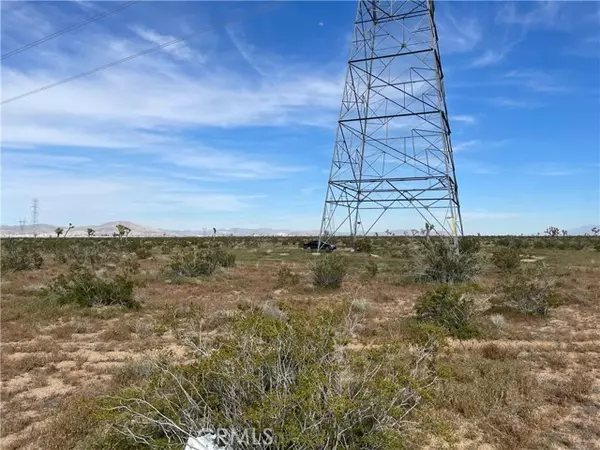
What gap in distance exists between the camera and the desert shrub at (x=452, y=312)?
9898 mm

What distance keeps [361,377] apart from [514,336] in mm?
6836

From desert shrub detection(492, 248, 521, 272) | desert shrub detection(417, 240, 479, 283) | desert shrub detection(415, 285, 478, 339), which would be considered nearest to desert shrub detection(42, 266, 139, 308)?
desert shrub detection(415, 285, 478, 339)

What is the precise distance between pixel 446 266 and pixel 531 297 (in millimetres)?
5494

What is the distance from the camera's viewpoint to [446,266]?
58.0 ft

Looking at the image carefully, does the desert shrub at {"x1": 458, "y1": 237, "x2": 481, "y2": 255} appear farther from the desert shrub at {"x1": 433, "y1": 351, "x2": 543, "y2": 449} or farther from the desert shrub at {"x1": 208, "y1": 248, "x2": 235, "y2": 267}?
the desert shrub at {"x1": 433, "y1": 351, "x2": 543, "y2": 449}

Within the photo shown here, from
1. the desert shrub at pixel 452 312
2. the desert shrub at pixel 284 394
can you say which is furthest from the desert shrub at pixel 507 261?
the desert shrub at pixel 284 394

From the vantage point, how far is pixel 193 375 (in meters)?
4.59

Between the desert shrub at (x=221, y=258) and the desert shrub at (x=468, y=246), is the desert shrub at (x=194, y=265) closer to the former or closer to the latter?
the desert shrub at (x=221, y=258)

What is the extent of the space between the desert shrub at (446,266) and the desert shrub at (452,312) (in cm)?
651

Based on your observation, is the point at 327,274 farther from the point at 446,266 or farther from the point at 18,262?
the point at 18,262

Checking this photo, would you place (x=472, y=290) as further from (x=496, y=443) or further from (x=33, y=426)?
(x=33, y=426)

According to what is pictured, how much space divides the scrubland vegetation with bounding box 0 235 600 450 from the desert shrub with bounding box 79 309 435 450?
0.02m

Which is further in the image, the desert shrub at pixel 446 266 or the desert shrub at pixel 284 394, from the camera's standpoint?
the desert shrub at pixel 446 266

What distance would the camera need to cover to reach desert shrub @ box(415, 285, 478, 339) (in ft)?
32.5
